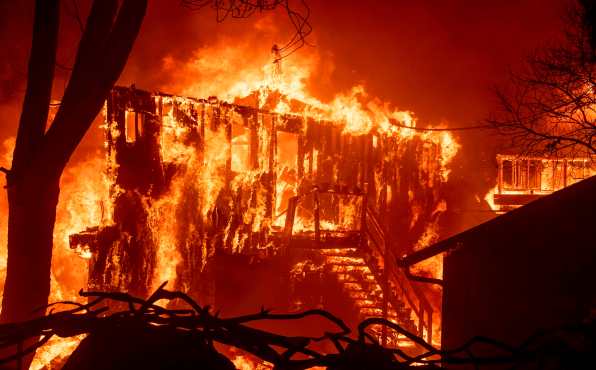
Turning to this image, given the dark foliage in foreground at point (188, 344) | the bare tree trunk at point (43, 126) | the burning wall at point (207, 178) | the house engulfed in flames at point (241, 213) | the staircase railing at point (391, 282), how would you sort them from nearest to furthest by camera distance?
the dark foliage in foreground at point (188, 344), the bare tree trunk at point (43, 126), the burning wall at point (207, 178), the house engulfed in flames at point (241, 213), the staircase railing at point (391, 282)

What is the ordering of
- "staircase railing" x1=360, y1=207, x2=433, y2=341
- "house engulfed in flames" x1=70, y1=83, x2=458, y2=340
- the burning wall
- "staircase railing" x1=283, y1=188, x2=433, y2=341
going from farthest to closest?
"staircase railing" x1=283, y1=188, x2=433, y2=341 → "staircase railing" x1=360, y1=207, x2=433, y2=341 → "house engulfed in flames" x1=70, y1=83, x2=458, y2=340 → the burning wall

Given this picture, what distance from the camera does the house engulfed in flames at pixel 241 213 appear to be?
1778 centimetres

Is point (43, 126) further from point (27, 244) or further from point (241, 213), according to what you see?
point (241, 213)

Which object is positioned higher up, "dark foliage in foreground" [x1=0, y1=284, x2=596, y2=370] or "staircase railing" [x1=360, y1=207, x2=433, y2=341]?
"dark foliage in foreground" [x1=0, y1=284, x2=596, y2=370]

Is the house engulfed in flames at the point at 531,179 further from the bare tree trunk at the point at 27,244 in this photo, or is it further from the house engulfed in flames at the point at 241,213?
the bare tree trunk at the point at 27,244

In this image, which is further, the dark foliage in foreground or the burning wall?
the burning wall

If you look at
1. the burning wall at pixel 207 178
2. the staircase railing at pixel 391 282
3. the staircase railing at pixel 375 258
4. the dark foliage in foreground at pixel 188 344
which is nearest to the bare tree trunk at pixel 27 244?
the dark foliage in foreground at pixel 188 344

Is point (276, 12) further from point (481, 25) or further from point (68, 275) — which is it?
point (68, 275)

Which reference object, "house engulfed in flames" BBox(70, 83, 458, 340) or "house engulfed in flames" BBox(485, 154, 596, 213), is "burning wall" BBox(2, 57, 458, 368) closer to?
"house engulfed in flames" BBox(70, 83, 458, 340)

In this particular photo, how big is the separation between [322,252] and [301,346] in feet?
62.2

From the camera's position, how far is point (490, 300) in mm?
7402

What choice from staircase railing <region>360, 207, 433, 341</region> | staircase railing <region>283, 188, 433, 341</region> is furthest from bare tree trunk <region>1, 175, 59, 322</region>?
staircase railing <region>360, 207, 433, 341</region>

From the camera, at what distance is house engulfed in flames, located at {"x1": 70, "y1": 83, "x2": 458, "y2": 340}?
17.8m

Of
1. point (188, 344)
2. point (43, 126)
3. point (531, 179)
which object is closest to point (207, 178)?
point (43, 126)
